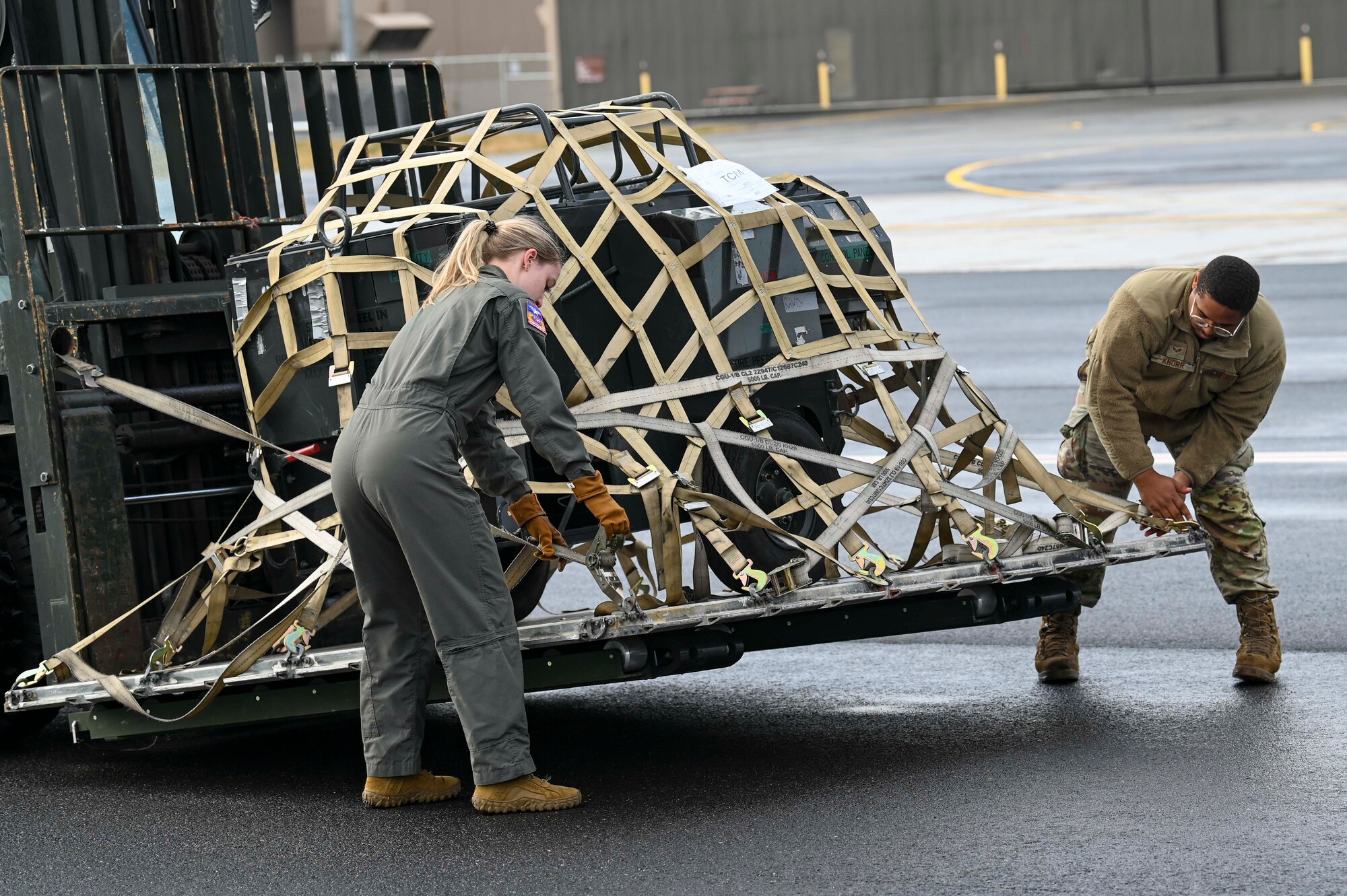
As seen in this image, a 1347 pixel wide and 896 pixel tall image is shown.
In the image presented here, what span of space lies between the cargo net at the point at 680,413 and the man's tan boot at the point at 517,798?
0.58 meters

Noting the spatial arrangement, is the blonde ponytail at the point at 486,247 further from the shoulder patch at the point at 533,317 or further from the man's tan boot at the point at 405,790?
the man's tan boot at the point at 405,790

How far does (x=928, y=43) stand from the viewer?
49.5m

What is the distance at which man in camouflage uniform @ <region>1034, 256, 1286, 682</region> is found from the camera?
6500mm

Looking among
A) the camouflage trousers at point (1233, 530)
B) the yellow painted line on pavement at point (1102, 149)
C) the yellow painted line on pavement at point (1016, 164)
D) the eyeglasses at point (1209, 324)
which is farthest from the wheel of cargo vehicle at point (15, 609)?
the yellow painted line on pavement at point (1102, 149)

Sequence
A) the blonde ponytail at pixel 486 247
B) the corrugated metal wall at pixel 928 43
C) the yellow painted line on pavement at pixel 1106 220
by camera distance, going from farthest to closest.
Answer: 1. the corrugated metal wall at pixel 928 43
2. the yellow painted line on pavement at pixel 1106 220
3. the blonde ponytail at pixel 486 247

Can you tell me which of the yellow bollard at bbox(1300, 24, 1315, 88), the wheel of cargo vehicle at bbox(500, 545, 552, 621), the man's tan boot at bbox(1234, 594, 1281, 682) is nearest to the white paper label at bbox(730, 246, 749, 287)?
the wheel of cargo vehicle at bbox(500, 545, 552, 621)

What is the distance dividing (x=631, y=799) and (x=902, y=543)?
3.90m

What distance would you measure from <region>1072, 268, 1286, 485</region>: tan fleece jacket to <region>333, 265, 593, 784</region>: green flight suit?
2.25m

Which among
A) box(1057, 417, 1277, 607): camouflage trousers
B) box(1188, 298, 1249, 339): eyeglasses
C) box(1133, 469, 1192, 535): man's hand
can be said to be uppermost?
box(1188, 298, 1249, 339): eyeglasses

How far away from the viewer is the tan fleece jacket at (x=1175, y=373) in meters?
6.56

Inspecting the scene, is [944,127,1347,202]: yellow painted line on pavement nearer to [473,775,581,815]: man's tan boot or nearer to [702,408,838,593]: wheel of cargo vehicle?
[702,408,838,593]: wheel of cargo vehicle

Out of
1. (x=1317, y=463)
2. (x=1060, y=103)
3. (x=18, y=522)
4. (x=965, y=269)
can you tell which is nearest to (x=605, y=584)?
(x=18, y=522)

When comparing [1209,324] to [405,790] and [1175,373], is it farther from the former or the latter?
[405,790]

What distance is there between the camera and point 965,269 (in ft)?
68.3
